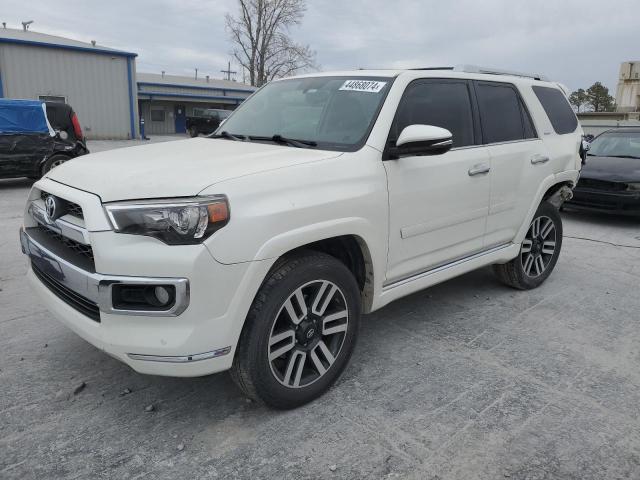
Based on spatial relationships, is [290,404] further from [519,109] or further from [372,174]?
[519,109]

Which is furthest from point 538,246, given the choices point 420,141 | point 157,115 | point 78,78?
point 157,115

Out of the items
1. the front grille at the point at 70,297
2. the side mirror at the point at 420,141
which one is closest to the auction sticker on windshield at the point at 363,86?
the side mirror at the point at 420,141

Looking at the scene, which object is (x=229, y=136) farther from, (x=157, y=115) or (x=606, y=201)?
(x=157, y=115)

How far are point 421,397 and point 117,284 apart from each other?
1.78m

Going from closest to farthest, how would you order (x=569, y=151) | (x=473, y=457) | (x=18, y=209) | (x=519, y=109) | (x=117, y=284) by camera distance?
(x=117, y=284), (x=473, y=457), (x=519, y=109), (x=569, y=151), (x=18, y=209)

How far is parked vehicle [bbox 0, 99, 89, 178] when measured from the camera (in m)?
10.3

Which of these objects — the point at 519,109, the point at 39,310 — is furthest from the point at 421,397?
the point at 39,310

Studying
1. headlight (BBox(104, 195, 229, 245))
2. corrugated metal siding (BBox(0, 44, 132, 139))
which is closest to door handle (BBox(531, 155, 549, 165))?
headlight (BBox(104, 195, 229, 245))

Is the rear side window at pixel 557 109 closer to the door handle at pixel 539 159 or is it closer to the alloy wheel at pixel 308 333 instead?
the door handle at pixel 539 159

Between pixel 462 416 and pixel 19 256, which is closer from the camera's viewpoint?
pixel 462 416

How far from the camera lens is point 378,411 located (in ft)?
9.28

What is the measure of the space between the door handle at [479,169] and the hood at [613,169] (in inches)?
213

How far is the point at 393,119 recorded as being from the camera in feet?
10.6

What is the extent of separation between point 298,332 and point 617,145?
29.0 feet
